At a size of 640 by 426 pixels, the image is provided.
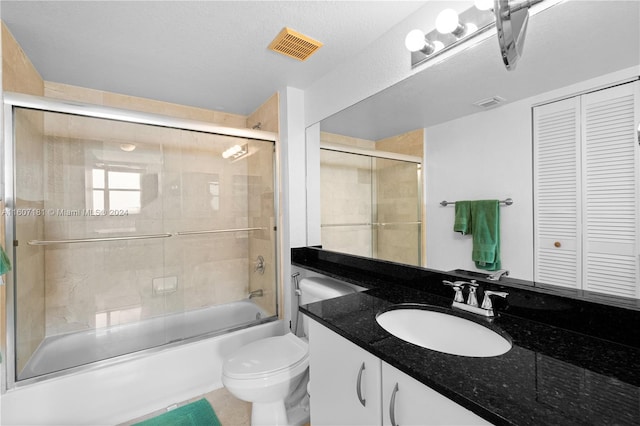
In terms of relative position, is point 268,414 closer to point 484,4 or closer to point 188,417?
point 188,417

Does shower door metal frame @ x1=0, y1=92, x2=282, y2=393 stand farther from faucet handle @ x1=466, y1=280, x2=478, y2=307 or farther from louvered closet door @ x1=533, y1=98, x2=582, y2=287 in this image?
louvered closet door @ x1=533, y1=98, x2=582, y2=287

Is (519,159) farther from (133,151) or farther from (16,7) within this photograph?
(16,7)

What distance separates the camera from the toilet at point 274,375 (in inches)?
54.6

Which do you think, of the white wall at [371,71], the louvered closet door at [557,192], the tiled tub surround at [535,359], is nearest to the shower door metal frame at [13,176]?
the white wall at [371,71]

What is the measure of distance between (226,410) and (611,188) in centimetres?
216

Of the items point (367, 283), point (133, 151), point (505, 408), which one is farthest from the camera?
point (133, 151)

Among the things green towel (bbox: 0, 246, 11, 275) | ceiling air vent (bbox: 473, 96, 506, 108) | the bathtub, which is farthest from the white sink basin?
green towel (bbox: 0, 246, 11, 275)

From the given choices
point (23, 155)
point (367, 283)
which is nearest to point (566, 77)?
point (367, 283)

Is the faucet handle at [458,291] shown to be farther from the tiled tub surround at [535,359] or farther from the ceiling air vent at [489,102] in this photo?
the ceiling air vent at [489,102]

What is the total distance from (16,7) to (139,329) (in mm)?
1952

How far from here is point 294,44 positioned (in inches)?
67.0

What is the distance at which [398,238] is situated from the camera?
156cm

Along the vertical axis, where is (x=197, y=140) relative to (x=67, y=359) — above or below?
above

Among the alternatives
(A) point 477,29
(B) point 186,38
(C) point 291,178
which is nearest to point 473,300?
(A) point 477,29
